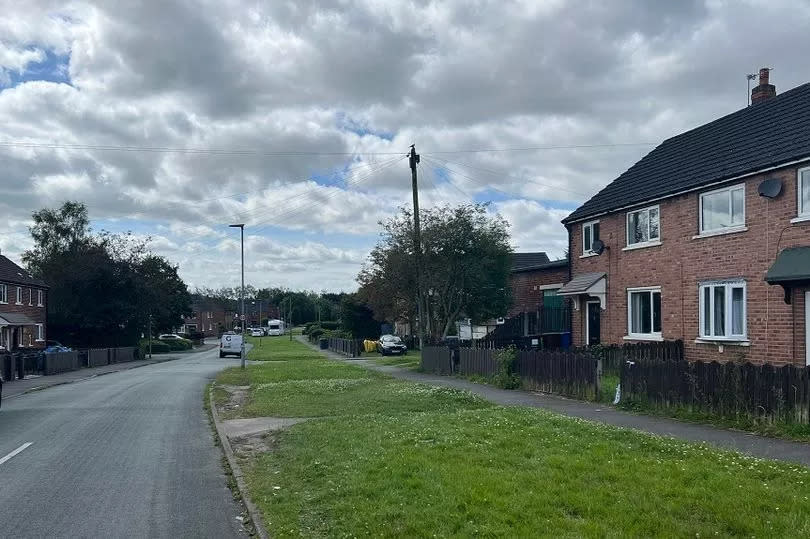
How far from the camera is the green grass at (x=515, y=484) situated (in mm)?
6379

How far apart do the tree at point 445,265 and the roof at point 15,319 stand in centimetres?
2459

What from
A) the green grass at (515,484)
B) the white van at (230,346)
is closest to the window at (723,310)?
the green grass at (515,484)

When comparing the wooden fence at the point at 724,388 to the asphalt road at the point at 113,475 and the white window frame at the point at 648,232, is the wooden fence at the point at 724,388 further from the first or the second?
the white window frame at the point at 648,232

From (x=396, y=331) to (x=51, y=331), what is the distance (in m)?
29.1

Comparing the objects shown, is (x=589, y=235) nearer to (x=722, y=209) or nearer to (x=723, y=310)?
(x=722, y=209)

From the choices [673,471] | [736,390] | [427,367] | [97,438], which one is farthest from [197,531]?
[427,367]

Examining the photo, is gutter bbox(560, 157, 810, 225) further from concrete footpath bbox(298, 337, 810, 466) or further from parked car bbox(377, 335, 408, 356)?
parked car bbox(377, 335, 408, 356)

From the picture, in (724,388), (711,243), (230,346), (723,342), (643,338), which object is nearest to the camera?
(724,388)

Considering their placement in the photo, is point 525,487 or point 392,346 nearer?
point 525,487

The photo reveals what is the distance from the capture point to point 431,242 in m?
32.9

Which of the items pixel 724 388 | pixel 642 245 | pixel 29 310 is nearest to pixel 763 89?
pixel 642 245

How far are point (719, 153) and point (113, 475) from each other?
17663 millimetres

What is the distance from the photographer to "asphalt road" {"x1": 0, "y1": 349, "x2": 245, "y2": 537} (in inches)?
302

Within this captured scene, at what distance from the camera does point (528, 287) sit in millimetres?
41688
